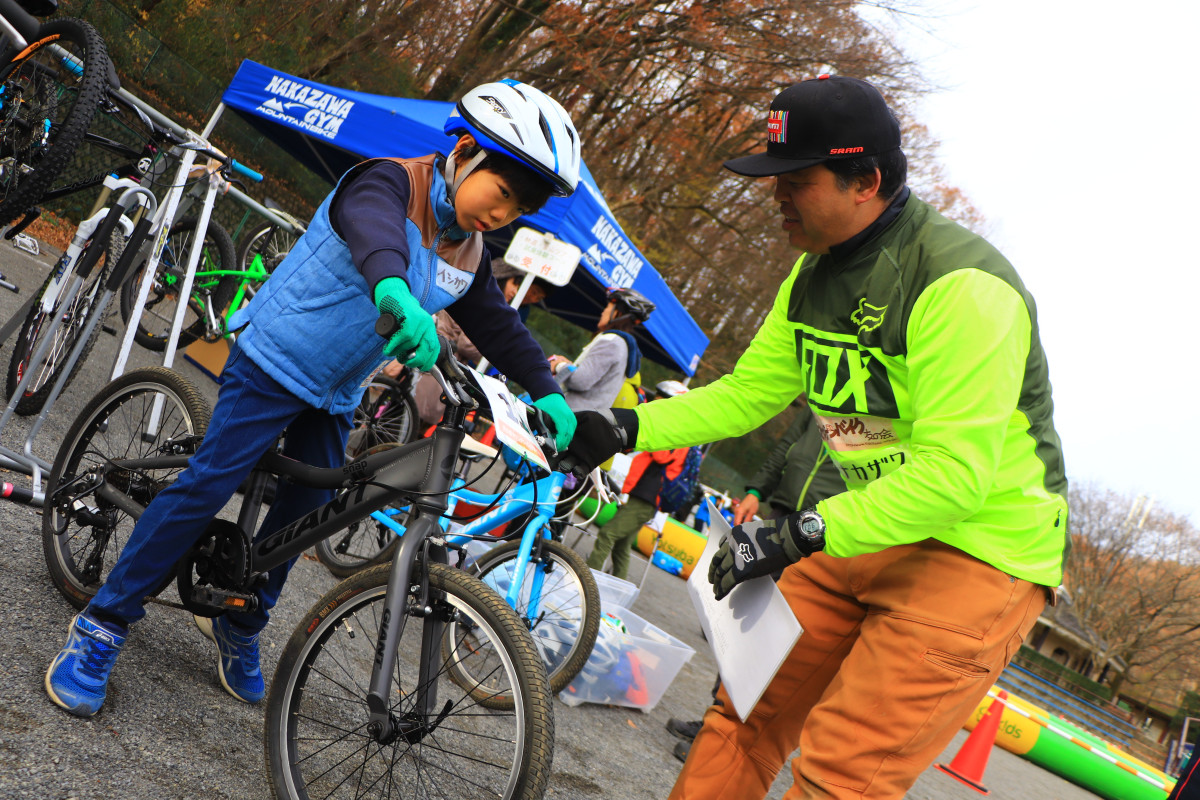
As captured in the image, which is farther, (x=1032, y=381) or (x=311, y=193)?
(x=311, y=193)

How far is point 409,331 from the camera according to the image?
65.1 inches

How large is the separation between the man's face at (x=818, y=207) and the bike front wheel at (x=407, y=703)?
3.81ft

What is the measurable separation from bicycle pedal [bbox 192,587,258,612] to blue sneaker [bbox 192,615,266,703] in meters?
0.22

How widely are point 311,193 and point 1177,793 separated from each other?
13.7 meters

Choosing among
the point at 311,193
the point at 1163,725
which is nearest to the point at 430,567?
the point at 311,193

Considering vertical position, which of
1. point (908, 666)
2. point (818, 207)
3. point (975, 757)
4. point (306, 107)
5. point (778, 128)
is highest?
point (306, 107)

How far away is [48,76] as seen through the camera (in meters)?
3.59

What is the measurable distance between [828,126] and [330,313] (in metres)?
1.31

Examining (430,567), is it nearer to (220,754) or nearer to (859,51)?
(220,754)

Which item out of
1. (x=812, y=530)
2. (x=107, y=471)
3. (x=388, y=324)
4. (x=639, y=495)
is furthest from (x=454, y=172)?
(x=639, y=495)

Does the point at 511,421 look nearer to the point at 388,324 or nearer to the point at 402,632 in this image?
the point at 388,324

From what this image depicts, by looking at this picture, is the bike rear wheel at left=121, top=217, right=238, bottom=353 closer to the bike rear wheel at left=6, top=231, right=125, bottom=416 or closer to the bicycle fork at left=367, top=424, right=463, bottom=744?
the bike rear wheel at left=6, top=231, right=125, bottom=416

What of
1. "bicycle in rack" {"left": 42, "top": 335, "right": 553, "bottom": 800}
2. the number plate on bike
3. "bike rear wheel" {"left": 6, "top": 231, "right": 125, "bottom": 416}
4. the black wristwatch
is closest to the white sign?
"bike rear wheel" {"left": 6, "top": 231, "right": 125, "bottom": 416}

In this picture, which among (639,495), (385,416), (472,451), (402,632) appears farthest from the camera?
(639,495)
